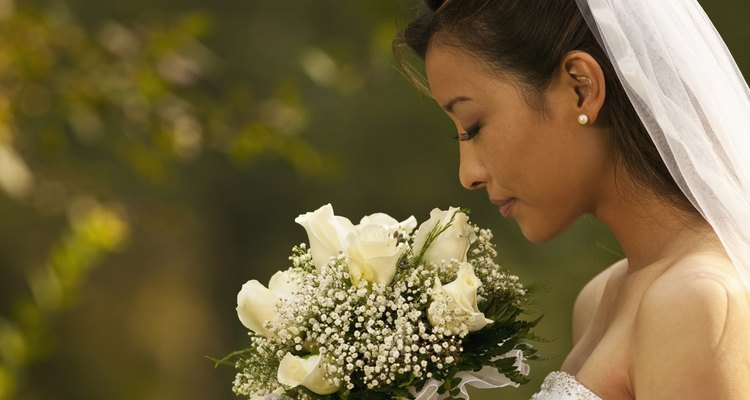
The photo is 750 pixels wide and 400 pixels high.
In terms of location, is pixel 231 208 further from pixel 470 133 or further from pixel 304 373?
pixel 304 373

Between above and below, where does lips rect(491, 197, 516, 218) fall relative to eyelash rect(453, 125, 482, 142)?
below

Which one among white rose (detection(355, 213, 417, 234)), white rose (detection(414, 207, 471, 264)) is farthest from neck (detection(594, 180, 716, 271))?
white rose (detection(355, 213, 417, 234))

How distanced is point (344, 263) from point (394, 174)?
18.0 ft

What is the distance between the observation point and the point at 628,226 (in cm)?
248

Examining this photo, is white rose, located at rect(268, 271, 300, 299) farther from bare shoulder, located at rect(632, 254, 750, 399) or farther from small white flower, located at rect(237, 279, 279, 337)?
bare shoulder, located at rect(632, 254, 750, 399)

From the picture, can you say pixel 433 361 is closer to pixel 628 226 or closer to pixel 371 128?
pixel 628 226

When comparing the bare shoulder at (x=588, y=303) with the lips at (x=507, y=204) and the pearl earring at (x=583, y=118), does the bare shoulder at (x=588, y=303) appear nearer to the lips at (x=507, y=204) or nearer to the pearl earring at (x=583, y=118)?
the lips at (x=507, y=204)

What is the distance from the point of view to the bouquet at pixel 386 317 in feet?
7.61

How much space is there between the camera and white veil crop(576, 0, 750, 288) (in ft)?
7.34

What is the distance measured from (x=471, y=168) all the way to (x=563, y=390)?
1.79ft

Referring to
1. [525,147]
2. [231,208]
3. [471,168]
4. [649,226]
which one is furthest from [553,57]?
[231,208]

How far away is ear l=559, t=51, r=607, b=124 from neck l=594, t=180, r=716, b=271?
213mm

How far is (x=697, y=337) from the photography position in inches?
81.3

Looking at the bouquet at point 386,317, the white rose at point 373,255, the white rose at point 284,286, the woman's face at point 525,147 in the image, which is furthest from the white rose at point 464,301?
the white rose at point 284,286
